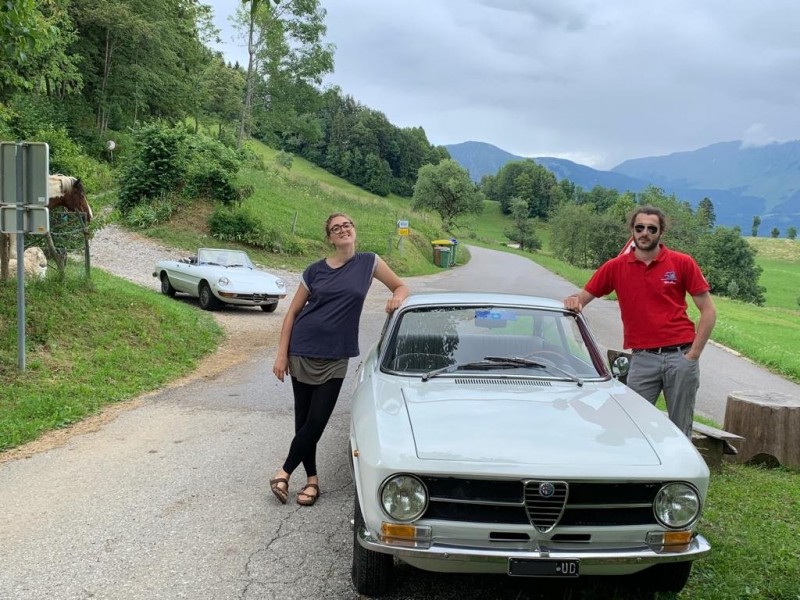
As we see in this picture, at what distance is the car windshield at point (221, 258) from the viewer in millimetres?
14844

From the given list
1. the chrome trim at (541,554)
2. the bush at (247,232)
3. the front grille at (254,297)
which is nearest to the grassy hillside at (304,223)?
the bush at (247,232)

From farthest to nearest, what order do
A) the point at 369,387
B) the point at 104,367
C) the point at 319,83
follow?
the point at 319,83 < the point at 104,367 < the point at 369,387

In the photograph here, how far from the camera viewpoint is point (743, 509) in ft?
15.2

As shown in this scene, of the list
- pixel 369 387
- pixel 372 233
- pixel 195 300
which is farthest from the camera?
pixel 372 233

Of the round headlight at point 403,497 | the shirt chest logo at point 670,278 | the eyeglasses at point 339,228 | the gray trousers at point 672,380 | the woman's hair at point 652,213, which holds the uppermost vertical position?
the woman's hair at point 652,213

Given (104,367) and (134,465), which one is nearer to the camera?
(134,465)

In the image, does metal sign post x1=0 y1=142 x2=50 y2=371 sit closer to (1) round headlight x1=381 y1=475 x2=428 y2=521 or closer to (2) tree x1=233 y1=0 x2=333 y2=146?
(1) round headlight x1=381 y1=475 x2=428 y2=521

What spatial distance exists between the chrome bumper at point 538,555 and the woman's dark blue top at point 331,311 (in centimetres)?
155

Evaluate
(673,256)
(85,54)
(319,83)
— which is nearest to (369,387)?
(673,256)

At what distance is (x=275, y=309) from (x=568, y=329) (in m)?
11.8

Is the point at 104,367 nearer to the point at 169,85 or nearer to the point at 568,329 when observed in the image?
the point at 568,329

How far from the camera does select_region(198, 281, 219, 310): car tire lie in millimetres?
13972

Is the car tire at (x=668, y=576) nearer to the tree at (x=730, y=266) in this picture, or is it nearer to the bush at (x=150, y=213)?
the bush at (x=150, y=213)

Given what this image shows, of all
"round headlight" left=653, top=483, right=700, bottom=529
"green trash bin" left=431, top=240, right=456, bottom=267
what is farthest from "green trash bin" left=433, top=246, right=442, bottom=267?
"round headlight" left=653, top=483, right=700, bottom=529
